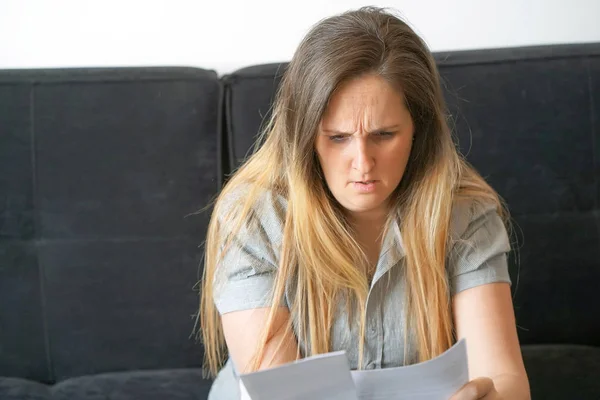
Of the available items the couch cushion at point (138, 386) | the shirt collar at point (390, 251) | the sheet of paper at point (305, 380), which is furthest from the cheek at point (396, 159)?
the couch cushion at point (138, 386)

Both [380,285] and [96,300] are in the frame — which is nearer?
[380,285]

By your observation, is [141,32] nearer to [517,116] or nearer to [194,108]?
[194,108]

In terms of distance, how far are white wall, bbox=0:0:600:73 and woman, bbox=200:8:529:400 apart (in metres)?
0.46

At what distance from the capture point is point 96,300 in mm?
1476

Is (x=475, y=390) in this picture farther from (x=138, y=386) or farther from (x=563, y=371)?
(x=138, y=386)

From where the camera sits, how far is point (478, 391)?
984mm

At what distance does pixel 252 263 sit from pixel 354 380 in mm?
270

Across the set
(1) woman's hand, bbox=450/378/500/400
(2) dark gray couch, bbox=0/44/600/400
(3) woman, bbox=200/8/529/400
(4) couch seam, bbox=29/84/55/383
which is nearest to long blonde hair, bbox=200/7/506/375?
(3) woman, bbox=200/8/529/400

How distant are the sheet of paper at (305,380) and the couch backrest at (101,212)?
0.62 meters

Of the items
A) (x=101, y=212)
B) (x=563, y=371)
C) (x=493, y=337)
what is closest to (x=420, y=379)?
(x=493, y=337)

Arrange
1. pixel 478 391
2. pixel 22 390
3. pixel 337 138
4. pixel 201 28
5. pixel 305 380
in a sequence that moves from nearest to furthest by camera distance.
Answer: pixel 305 380
pixel 478 391
pixel 337 138
pixel 22 390
pixel 201 28

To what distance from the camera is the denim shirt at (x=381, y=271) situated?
45.6 inches

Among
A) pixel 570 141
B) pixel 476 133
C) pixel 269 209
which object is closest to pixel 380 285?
pixel 269 209

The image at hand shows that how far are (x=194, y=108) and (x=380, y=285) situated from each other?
51 cm
